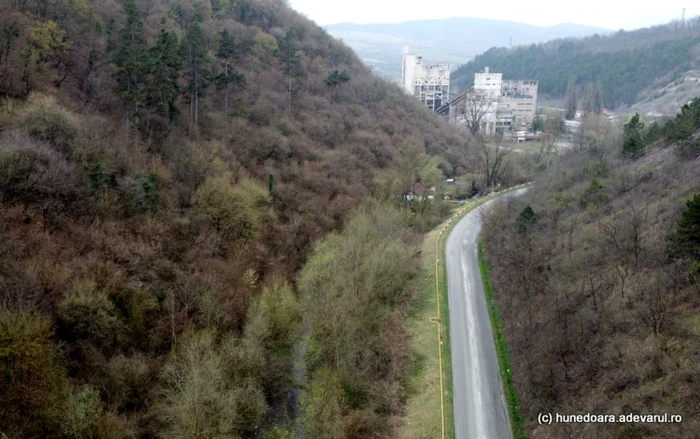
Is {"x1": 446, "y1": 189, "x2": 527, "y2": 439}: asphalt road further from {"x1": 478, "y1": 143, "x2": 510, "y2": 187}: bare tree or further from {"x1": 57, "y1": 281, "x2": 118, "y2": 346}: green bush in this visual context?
{"x1": 478, "y1": 143, "x2": 510, "y2": 187}: bare tree

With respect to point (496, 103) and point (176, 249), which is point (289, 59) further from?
point (496, 103)

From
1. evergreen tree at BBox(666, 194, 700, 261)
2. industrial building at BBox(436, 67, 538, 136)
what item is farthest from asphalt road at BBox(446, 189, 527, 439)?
industrial building at BBox(436, 67, 538, 136)

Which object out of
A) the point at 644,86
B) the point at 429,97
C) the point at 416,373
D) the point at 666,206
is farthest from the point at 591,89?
the point at 416,373

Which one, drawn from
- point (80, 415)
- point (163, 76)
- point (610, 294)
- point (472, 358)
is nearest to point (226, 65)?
point (163, 76)

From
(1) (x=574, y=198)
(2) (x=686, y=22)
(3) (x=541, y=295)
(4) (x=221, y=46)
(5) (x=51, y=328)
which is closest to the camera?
(5) (x=51, y=328)

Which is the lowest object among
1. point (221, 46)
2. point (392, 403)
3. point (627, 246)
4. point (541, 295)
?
point (392, 403)

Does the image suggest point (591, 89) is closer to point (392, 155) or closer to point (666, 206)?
point (392, 155)
